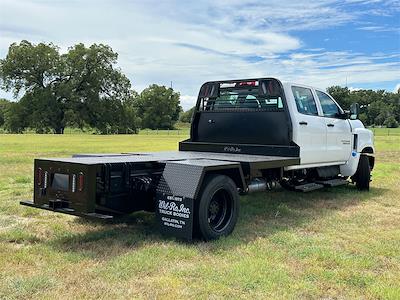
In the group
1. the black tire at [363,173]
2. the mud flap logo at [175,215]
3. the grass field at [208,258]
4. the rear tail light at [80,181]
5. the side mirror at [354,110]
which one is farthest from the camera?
the black tire at [363,173]

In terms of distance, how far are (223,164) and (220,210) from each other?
0.67 metres

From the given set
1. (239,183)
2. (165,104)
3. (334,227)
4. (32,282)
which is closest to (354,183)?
(334,227)

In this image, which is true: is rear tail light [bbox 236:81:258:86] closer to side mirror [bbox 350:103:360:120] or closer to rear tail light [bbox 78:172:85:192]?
side mirror [bbox 350:103:360:120]

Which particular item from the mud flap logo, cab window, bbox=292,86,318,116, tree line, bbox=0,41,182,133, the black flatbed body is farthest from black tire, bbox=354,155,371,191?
tree line, bbox=0,41,182,133

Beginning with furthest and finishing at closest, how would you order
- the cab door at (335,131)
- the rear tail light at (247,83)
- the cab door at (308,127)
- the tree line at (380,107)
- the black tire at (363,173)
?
1. the tree line at (380,107)
2. the black tire at (363,173)
3. the cab door at (335,131)
4. the rear tail light at (247,83)
5. the cab door at (308,127)

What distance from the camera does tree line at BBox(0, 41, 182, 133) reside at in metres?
64.4

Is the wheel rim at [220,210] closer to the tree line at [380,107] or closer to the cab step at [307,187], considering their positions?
the cab step at [307,187]

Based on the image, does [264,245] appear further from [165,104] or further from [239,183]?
[165,104]

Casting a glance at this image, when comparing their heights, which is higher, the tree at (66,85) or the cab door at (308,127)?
the tree at (66,85)

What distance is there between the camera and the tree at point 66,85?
211 ft

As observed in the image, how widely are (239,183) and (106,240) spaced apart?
1934 millimetres

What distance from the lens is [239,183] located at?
661 centimetres

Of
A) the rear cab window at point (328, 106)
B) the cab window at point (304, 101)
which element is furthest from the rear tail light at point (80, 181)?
the rear cab window at point (328, 106)

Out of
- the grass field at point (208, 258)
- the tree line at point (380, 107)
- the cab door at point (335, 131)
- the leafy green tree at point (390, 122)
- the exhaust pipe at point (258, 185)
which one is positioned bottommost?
the grass field at point (208, 258)
